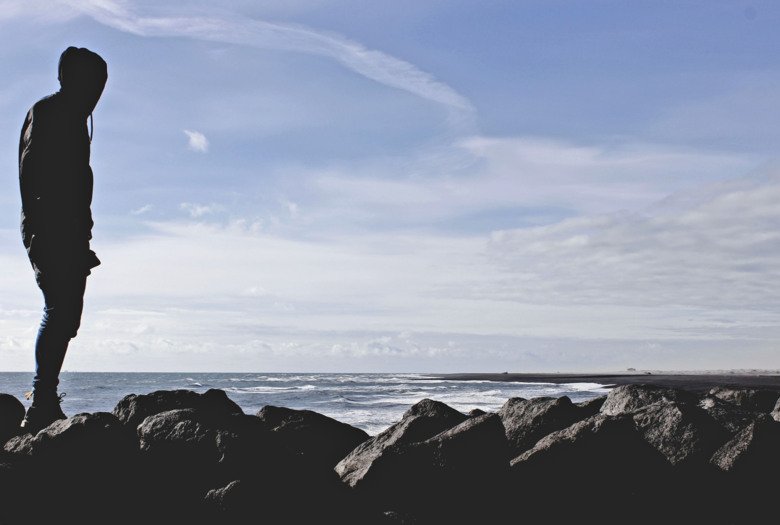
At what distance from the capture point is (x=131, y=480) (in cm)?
458

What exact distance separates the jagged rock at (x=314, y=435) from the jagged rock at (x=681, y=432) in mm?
2225

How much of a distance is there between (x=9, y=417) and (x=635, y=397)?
511cm

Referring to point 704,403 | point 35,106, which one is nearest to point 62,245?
point 35,106

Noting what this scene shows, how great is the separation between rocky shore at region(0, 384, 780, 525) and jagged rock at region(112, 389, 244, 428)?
0.11ft

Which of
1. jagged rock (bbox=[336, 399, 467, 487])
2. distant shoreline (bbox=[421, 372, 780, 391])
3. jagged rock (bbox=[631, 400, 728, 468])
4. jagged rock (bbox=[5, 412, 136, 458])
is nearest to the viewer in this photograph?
jagged rock (bbox=[5, 412, 136, 458])

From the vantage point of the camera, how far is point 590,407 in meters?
6.52

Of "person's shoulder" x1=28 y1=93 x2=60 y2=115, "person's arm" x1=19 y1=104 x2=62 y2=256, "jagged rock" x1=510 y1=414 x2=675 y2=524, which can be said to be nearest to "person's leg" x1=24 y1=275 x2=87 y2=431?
"person's arm" x1=19 y1=104 x2=62 y2=256

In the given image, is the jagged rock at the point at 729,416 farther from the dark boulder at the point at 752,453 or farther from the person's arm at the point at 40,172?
the person's arm at the point at 40,172

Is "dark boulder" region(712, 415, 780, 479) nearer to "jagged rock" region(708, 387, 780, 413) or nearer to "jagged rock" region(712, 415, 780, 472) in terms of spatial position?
"jagged rock" region(712, 415, 780, 472)

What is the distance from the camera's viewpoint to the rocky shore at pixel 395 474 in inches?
170

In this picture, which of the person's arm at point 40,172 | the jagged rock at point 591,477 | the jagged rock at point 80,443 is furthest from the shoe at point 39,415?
the jagged rock at point 591,477

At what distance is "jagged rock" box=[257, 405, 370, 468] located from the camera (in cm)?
575

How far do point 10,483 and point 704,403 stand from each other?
545 centimetres

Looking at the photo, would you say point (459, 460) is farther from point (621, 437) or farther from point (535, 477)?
point (621, 437)
